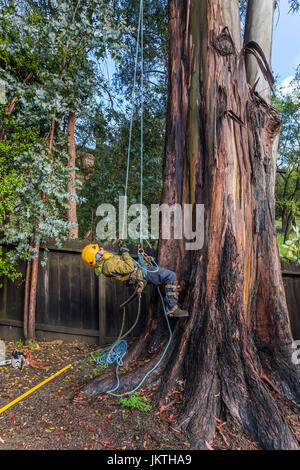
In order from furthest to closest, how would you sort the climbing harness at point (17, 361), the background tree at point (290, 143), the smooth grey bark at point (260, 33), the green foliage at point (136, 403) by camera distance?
the background tree at point (290, 143), the climbing harness at point (17, 361), the smooth grey bark at point (260, 33), the green foliage at point (136, 403)

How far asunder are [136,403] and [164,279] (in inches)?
56.2

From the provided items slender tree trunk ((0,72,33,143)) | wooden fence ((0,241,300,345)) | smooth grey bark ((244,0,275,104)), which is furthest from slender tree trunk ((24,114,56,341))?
smooth grey bark ((244,0,275,104))

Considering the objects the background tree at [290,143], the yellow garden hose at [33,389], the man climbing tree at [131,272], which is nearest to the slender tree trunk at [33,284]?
the yellow garden hose at [33,389]

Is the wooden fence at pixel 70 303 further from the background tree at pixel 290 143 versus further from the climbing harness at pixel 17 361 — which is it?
the background tree at pixel 290 143

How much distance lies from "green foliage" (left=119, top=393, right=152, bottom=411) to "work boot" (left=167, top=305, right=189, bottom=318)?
96 cm

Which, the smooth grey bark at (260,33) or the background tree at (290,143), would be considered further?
the background tree at (290,143)

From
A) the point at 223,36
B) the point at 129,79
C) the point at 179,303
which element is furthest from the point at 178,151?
the point at 129,79

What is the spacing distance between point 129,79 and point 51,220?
4.87m

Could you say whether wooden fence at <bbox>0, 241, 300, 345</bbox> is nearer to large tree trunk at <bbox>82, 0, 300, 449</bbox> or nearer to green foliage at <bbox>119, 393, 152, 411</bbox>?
large tree trunk at <bbox>82, 0, 300, 449</bbox>

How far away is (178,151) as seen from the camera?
167 inches

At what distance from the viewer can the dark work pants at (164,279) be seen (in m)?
3.77

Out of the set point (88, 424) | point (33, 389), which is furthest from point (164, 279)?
point (33, 389)

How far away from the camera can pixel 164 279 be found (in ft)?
12.8

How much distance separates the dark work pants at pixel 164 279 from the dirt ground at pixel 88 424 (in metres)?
0.99
